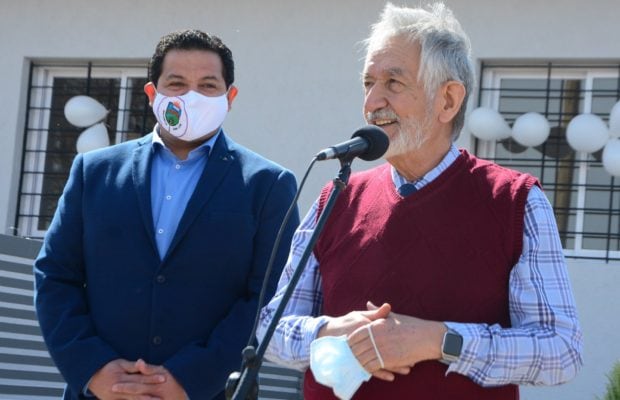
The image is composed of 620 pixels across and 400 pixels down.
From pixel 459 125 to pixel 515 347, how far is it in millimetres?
790

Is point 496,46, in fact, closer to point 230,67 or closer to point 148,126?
point 148,126

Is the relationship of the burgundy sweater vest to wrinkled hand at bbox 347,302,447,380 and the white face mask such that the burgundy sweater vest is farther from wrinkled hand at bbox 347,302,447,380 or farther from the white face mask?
the white face mask

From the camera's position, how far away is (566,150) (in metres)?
8.52

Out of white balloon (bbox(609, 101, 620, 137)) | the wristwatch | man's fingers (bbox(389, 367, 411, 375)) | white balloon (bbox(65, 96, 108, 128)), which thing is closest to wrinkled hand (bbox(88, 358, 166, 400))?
man's fingers (bbox(389, 367, 411, 375))

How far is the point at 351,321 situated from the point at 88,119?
6.57 metres

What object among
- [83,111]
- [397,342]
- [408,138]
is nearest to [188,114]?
[408,138]

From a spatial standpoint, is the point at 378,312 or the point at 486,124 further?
the point at 486,124

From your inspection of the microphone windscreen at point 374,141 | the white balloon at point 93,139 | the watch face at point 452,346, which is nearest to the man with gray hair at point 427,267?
the watch face at point 452,346

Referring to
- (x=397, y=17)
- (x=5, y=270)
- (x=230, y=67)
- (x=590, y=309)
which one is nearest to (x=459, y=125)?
(x=397, y=17)

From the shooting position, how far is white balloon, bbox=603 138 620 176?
8.03 m

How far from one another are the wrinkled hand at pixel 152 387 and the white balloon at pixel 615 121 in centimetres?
508

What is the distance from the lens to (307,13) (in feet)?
30.0

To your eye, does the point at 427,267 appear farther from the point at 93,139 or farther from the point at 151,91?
the point at 93,139

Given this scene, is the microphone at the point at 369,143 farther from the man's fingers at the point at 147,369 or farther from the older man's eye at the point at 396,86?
the man's fingers at the point at 147,369
